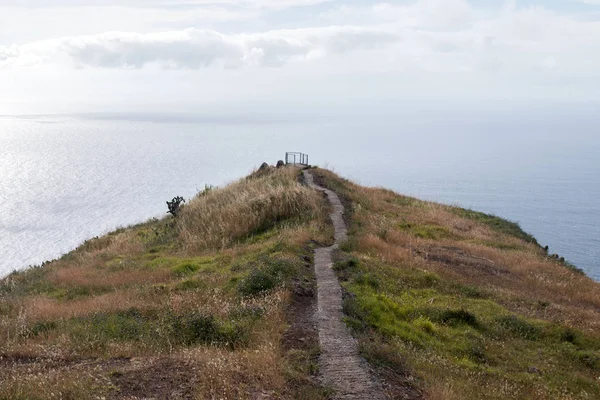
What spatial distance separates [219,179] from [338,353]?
82.0 metres

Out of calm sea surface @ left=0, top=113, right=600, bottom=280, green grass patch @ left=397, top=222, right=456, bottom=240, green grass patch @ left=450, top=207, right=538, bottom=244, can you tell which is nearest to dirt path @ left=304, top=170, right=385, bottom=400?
green grass patch @ left=397, top=222, right=456, bottom=240

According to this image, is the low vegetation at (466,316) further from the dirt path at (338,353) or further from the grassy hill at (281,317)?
the dirt path at (338,353)

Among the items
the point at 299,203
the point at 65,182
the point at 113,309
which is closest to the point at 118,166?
the point at 65,182

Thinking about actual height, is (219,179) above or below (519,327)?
below

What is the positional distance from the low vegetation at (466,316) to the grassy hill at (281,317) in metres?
0.05

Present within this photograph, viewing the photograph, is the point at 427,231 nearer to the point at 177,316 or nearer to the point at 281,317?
the point at 281,317

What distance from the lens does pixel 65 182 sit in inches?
3243

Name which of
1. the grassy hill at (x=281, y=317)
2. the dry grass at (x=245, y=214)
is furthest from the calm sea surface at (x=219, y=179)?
the grassy hill at (x=281, y=317)

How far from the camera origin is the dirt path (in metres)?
7.18

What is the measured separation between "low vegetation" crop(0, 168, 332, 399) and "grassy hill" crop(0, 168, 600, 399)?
0.04 meters

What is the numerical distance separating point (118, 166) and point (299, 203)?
87.0 m

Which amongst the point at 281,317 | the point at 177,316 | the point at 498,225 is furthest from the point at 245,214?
the point at 498,225

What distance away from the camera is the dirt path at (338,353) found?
718 cm

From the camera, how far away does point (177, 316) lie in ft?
33.4
